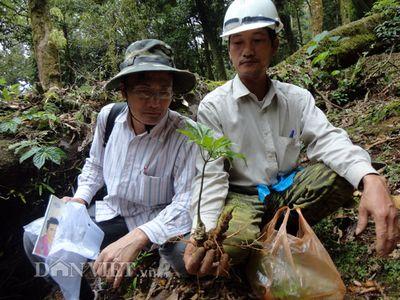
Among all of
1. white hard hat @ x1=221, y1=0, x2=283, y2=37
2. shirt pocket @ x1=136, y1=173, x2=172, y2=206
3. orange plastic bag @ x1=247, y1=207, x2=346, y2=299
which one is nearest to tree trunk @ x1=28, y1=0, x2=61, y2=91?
shirt pocket @ x1=136, y1=173, x2=172, y2=206

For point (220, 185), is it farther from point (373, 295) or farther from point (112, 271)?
point (373, 295)

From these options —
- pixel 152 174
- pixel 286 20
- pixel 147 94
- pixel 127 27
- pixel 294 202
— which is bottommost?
pixel 294 202

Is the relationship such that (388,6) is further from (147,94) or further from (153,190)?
(153,190)

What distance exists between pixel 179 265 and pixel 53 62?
498 cm

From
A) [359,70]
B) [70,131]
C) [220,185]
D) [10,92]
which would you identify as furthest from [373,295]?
[359,70]

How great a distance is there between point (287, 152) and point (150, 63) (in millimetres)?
1081

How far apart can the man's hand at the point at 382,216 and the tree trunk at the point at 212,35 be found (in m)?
11.9

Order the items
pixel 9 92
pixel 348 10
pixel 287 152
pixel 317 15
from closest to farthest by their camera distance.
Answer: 1. pixel 287 152
2. pixel 9 92
3. pixel 317 15
4. pixel 348 10

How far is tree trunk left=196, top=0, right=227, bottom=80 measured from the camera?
13188 mm

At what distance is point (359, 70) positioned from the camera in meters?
5.55

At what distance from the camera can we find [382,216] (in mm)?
1668

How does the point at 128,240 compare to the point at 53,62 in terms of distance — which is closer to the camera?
the point at 128,240

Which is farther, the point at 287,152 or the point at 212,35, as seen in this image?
the point at 212,35

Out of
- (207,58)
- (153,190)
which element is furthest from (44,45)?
(207,58)
